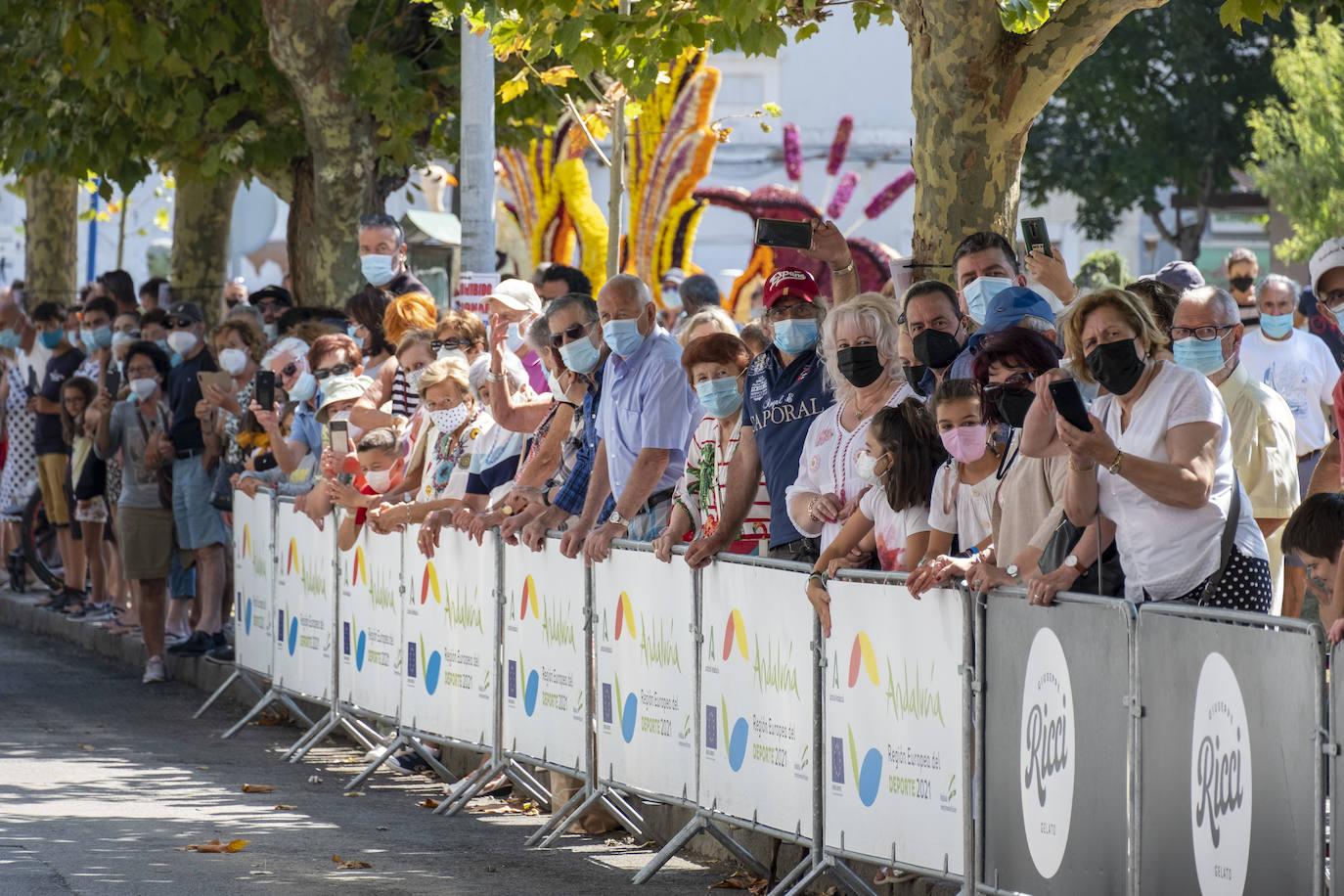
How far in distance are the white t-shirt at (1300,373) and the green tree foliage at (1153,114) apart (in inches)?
1331

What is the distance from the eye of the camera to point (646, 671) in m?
8.48

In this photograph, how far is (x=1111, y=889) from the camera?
588cm

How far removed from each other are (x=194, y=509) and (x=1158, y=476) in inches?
346

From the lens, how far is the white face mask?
13.3m

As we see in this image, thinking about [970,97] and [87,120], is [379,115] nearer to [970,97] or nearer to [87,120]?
[87,120]

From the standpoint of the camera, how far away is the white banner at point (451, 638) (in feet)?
32.2

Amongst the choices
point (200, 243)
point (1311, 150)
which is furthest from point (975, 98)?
point (1311, 150)

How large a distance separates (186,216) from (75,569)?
433cm

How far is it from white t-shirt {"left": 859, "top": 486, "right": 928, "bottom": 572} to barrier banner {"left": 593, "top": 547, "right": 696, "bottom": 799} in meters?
0.98

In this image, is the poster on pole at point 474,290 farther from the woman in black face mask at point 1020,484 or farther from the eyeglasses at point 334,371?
the woman in black face mask at point 1020,484

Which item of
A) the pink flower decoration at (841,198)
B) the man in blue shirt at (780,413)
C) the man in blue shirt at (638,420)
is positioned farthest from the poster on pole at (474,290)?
the pink flower decoration at (841,198)

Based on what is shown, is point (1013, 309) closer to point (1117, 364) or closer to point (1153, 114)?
point (1117, 364)

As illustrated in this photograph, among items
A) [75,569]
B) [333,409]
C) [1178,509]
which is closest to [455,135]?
[75,569]

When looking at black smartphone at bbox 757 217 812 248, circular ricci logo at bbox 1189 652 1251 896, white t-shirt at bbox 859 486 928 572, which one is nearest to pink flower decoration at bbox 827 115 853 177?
black smartphone at bbox 757 217 812 248
